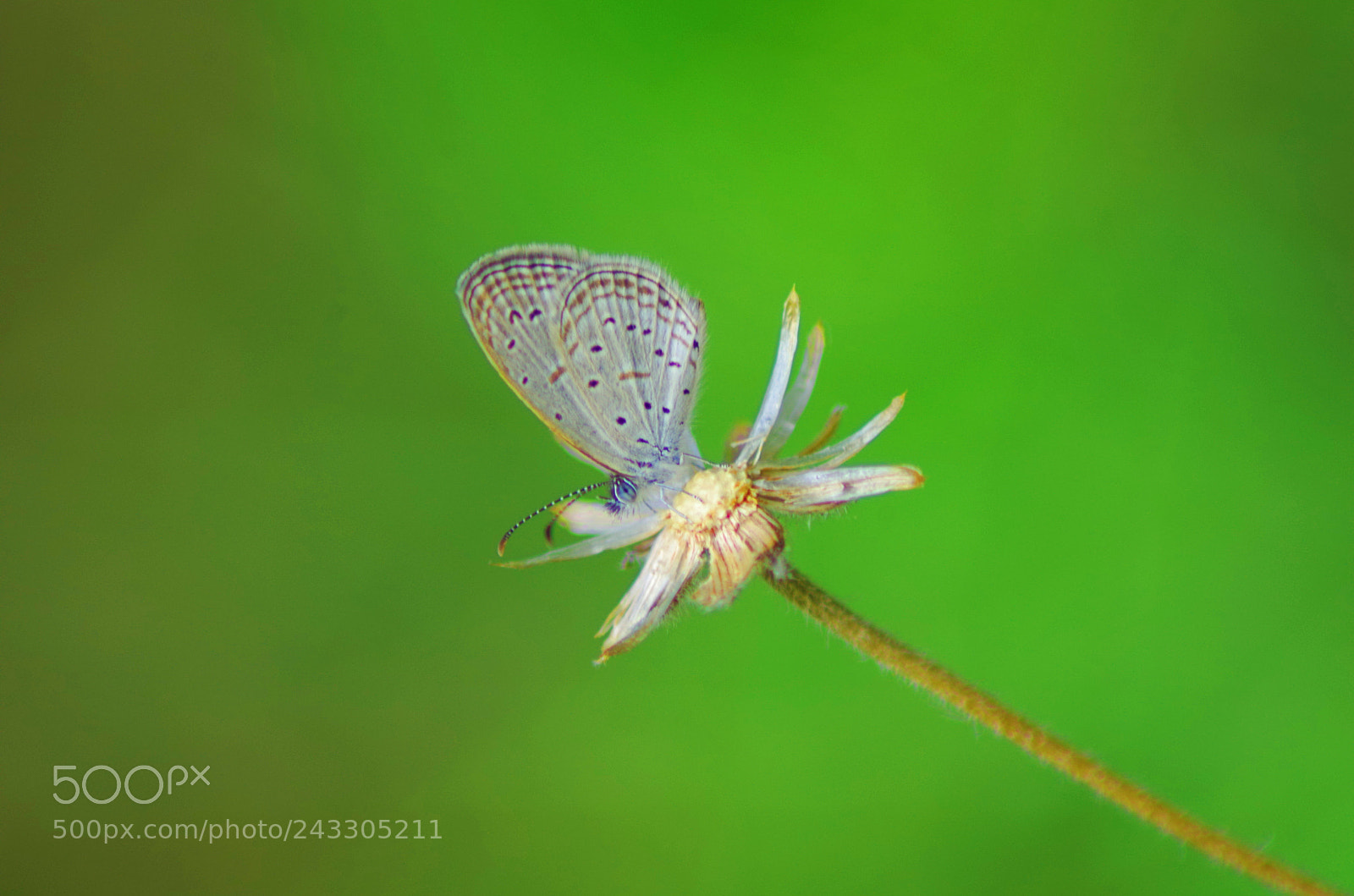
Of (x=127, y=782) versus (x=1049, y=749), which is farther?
(x=127, y=782)

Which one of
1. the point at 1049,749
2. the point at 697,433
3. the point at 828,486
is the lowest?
the point at 1049,749

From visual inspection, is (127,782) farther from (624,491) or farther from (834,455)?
(834,455)

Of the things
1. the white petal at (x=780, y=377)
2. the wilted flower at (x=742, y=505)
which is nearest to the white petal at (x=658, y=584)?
the wilted flower at (x=742, y=505)

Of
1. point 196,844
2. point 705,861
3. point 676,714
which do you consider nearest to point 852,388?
point 676,714

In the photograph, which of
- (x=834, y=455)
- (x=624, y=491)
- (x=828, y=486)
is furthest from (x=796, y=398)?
(x=624, y=491)

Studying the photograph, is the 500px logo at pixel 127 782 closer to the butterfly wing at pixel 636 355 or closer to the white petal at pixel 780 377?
the butterfly wing at pixel 636 355

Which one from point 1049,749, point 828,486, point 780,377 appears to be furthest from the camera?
point 780,377

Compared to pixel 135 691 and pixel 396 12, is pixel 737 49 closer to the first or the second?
pixel 396 12
